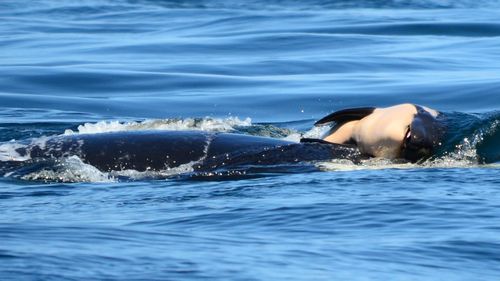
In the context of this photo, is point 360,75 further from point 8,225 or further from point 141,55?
point 8,225

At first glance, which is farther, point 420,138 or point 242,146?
point 242,146

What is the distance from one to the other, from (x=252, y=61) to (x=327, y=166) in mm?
10766

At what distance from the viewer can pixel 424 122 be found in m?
10.0

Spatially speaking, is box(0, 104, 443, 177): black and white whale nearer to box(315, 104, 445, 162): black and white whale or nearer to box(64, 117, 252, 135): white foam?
box(315, 104, 445, 162): black and white whale

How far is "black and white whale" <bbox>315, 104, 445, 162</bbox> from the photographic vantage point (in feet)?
32.5

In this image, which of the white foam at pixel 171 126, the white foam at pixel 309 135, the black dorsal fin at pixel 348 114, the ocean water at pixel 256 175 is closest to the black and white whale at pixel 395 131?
the black dorsal fin at pixel 348 114

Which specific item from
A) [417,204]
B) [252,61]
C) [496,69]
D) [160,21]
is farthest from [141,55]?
[417,204]

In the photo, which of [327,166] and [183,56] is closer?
[327,166]

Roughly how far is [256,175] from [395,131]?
105 cm

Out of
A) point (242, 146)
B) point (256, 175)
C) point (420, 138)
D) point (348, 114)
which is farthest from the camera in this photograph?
point (348, 114)

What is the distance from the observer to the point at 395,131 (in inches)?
390

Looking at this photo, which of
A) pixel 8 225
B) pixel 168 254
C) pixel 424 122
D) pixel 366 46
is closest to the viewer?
pixel 168 254

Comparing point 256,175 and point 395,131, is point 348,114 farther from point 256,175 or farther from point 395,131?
point 256,175

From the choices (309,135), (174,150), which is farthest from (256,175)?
(309,135)
